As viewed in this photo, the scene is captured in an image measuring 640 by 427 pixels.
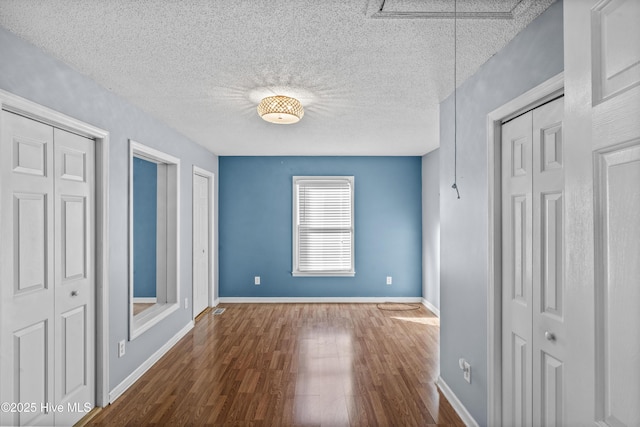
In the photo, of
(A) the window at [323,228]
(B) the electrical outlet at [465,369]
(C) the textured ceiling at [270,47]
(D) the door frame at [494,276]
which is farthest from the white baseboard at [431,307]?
(D) the door frame at [494,276]

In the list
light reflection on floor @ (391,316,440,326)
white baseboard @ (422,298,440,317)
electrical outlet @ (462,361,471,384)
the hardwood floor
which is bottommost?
light reflection on floor @ (391,316,440,326)

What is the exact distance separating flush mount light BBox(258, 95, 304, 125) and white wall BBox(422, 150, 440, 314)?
2.96 meters

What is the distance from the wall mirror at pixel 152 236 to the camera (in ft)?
10.5

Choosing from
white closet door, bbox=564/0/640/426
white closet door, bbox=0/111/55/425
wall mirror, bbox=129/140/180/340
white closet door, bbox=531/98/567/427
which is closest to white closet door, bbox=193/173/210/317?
wall mirror, bbox=129/140/180/340

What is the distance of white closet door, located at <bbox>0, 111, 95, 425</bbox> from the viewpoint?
1.90 metres

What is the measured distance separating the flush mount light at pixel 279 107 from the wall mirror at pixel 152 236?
1.25 metres

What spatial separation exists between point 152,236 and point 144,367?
2.76 metres

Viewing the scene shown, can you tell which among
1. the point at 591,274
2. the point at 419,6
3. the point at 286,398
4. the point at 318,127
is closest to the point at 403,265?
the point at 318,127

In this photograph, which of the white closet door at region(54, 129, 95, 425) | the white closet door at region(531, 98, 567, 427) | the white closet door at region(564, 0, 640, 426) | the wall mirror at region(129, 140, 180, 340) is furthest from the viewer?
the wall mirror at region(129, 140, 180, 340)

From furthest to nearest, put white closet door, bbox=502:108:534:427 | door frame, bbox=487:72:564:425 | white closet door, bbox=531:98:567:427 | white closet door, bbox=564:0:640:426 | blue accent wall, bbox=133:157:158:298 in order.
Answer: blue accent wall, bbox=133:157:158:298
door frame, bbox=487:72:564:425
white closet door, bbox=502:108:534:427
white closet door, bbox=531:98:567:427
white closet door, bbox=564:0:640:426

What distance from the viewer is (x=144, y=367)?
322 cm

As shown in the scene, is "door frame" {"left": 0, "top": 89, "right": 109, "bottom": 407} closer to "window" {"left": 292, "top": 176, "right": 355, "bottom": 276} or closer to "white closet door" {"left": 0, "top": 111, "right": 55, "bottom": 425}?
"white closet door" {"left": 0, "top": 111, "right": 55, "bottom": 425}

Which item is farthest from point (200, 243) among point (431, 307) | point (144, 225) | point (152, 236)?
point (431, 307)

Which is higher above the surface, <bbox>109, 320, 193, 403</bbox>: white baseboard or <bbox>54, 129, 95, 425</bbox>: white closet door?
<bbox>54, 129, 95, 425</bbox>: white closet door
